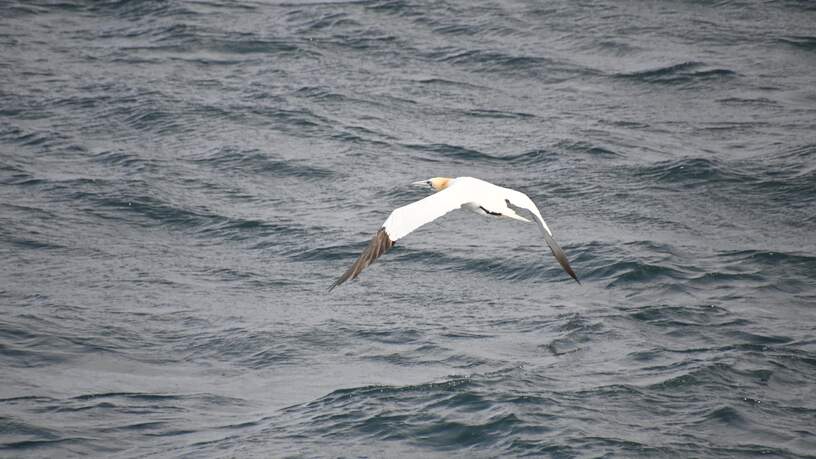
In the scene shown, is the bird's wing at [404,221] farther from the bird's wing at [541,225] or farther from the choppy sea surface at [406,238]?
the choppy sea surface at [406,238]

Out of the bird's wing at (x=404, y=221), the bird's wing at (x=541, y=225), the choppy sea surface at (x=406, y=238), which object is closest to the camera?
the choppy sea surface at (x=406, y=238)

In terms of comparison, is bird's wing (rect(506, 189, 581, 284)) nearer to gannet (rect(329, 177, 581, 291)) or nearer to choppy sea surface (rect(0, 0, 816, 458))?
gannet (rect(329, 177, 581, 291))

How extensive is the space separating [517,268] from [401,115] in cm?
499

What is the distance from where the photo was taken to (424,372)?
36.8 feet

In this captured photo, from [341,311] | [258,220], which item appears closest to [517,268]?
[341,311]

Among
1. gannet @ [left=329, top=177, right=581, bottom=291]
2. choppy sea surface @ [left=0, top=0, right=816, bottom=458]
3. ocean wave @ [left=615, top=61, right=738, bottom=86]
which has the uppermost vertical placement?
gannet @ [left=329, top=177, right=581, bottom=291]

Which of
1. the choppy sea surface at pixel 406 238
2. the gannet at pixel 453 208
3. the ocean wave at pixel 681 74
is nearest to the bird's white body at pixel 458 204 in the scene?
the gannet at pixel 453 208

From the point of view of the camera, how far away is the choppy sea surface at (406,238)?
1041cm

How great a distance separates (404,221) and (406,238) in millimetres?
3856

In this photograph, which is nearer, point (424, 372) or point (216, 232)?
point (424, 372)

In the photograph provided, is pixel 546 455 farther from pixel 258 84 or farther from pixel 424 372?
pixel 258 84

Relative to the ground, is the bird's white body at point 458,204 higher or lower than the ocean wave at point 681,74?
higher

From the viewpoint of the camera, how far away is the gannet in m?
10.8

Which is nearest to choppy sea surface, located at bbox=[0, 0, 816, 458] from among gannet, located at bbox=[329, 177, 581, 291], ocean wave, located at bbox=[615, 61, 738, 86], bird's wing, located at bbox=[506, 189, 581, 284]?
ocean wave, located at bbox=[615, 61, 738, 86]
